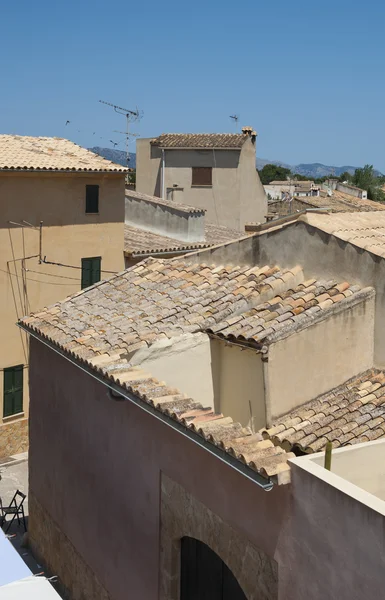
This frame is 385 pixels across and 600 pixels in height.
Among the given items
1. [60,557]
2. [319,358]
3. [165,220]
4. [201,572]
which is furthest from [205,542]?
[165,220]

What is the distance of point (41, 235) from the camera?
62.6ft

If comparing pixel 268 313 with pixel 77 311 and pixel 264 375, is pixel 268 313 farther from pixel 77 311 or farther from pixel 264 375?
pixel 77 311

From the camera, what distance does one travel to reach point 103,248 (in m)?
20.9

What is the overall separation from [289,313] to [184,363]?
144cm

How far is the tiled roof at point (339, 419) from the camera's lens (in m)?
7.98

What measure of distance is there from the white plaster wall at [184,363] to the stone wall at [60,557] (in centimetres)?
250

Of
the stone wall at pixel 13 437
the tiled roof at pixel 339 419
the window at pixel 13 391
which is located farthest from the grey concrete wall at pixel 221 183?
the tiled roof at pixel 339 419

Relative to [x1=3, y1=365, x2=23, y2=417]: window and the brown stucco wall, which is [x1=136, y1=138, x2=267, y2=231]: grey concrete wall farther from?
the brown stucco wall

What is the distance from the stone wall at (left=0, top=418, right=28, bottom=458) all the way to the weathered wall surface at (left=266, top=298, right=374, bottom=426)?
38.5ft

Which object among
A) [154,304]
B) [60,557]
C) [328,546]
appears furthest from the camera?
[60,557]

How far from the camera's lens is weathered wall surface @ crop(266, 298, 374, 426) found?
865cm

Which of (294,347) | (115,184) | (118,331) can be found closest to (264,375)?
(294,347)

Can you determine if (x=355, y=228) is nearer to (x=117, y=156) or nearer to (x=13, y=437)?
(x=13, y=437)

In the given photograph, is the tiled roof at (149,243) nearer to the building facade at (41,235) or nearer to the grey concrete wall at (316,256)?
the building facade at (41,235)
